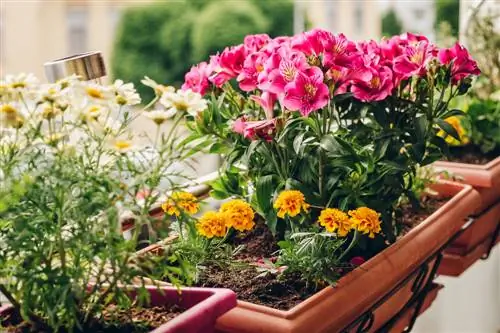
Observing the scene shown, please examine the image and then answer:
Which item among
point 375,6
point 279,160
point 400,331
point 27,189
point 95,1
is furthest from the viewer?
point 95,1

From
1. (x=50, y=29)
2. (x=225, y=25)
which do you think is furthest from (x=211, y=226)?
(x=50, y=29)

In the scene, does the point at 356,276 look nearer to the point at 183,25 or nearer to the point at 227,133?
the point at 227,133

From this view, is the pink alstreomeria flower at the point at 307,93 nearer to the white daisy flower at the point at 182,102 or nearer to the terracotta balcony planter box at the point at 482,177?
the white daisy flower at the point at 182,102

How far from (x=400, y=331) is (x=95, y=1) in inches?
828

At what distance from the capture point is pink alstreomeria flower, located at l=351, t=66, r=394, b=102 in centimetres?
118

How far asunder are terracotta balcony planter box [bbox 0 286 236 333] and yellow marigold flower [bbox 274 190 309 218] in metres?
0.24

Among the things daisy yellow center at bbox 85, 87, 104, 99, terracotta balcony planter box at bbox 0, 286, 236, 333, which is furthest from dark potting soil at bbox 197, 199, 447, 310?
daisy yellow center at bbox 85, 87, 104, 99

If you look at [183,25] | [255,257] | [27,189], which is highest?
[27,189]

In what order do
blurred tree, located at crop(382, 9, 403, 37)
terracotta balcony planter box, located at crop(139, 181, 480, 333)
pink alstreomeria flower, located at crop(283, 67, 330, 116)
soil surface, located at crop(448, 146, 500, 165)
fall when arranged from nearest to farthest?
terracotta balcony planter box, located at crop(139, 181, 480, 333) < pink alstreomeria flower, located at crop(283, 67, 330, 116) < soil surface, located at crop(448, 146, 500, 165) < blurred tree, located at crop(382, 9, 403, 37)

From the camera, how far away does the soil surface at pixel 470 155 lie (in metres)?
1.99

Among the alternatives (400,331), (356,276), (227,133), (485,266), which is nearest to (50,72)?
(227,133)

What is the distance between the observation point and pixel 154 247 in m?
1.13

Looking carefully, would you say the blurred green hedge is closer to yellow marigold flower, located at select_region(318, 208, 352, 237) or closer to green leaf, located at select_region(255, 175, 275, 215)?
green leaf, located at select_region(255, 175, 275, 215)

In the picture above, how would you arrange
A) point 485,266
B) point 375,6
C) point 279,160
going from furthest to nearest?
point 375,6 → point 485,266 → point 279,160
